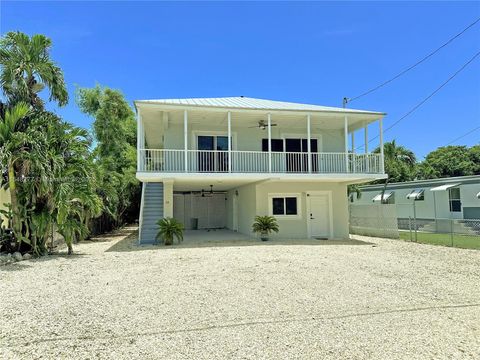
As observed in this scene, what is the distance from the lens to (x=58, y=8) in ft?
34.6

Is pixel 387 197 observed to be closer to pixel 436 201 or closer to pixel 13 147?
pixel 436 201

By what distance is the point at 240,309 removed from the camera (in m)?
5.19

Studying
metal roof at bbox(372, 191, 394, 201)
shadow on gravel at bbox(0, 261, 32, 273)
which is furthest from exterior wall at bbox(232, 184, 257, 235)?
metal roof at bbox(372, 191, 394, 201)

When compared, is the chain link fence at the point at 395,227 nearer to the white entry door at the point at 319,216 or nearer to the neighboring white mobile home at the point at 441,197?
the neighboring white mobile home at the point at 441,197

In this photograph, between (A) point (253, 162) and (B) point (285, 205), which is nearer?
(A) point (253, 162)

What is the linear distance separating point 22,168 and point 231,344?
8.91 meters

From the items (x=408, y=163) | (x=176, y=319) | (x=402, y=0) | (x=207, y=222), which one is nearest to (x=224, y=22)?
(x=402, y=0)

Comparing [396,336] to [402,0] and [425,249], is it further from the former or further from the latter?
[402,0]

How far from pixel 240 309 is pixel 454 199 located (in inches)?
875

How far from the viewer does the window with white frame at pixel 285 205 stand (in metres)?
15.7

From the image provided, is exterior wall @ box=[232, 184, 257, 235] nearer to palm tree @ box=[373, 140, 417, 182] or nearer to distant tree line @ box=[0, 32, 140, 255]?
distant tree line @ box=[0, 32, 140, 255]

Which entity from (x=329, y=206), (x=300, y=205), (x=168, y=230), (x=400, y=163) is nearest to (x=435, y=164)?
(x=400, y=163)

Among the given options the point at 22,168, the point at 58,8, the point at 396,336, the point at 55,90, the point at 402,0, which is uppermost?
the point at 402,0

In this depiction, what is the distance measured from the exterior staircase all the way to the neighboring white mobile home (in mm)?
12825
